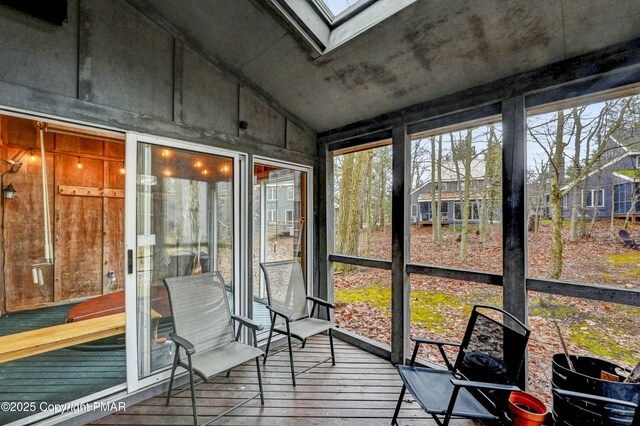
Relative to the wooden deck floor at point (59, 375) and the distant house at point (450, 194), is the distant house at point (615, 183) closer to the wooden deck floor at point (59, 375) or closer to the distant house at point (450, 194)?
the distant house at point (450, 194)

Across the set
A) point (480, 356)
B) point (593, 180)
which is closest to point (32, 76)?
point (480, 356)

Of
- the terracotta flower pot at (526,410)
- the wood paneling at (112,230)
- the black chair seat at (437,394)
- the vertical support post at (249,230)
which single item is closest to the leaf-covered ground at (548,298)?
the terracotta flower pot at (526,410)

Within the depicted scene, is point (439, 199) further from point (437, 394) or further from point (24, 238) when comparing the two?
point (24, 238)

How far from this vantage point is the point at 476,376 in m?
2.08

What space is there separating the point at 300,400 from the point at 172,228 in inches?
79.9

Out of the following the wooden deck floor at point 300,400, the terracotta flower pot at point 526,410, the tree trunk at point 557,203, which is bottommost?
the wooden deck floor at point 300,400

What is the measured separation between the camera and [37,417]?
78.4 inches

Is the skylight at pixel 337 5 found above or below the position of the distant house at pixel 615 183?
above

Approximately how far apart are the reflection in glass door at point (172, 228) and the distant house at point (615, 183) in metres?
3.29

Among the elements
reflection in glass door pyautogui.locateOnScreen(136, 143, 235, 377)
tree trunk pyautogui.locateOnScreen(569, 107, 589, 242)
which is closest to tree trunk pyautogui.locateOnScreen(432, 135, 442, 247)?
tree trunk pyautogui.locateOnScreen(569, 107, 589, 242)

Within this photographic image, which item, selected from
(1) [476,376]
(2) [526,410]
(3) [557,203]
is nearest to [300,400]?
(1) [476,376]

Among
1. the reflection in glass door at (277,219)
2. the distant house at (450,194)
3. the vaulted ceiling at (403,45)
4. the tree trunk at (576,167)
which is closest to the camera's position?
the vaulted ceiling at (403,45)

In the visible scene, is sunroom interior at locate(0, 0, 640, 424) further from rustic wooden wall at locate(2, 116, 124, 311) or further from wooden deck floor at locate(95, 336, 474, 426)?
rustic wooden wall at locate(2, 116, 124, 311)

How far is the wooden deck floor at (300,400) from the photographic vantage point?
2199 millimetres
